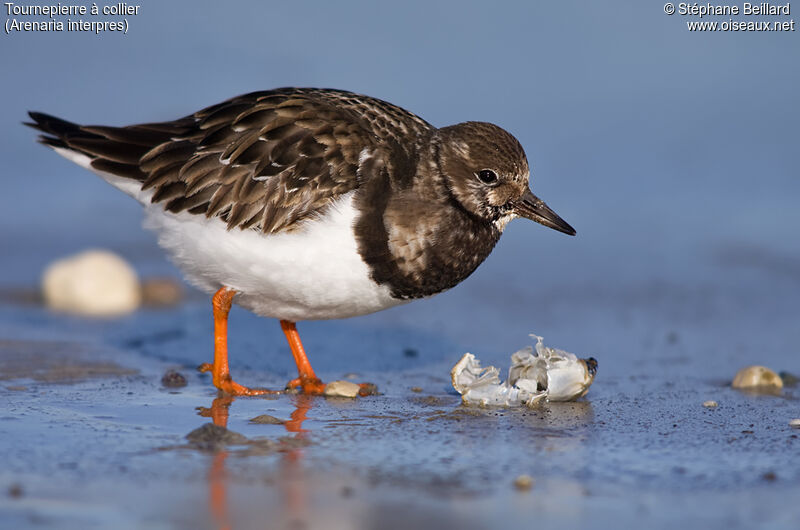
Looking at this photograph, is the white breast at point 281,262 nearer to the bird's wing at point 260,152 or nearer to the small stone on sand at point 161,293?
the bird's wing at point 260,152

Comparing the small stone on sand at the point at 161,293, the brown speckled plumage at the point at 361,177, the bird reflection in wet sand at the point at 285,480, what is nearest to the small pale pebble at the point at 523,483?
the bird reflection in wet sand at the point at 285,480

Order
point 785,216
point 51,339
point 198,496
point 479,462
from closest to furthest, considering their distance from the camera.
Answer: point 198,496
point 479,462
point 51,339
point 785,216

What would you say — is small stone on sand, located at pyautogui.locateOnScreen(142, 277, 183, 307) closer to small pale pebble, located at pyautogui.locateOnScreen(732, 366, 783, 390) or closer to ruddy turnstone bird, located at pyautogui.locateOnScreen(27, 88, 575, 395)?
ruddy turnstone bird, located at pyautogui.locateOnScreen(27, 88, 575, 395)

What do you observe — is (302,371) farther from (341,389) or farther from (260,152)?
(260,152)

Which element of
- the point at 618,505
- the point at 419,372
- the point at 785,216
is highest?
the point at 785,216

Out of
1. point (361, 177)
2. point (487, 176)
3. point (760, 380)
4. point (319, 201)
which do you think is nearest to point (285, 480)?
point (319, 201)

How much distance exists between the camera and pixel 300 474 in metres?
3.34

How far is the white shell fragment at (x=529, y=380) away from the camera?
15.2 ft

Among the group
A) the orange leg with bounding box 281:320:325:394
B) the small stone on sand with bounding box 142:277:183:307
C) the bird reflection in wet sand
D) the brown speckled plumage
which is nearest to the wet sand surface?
the bird reflection in wet sand

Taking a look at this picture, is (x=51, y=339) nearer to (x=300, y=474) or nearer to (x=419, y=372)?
(x=419, y=372)

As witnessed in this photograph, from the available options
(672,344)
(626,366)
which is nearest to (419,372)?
(626,366)

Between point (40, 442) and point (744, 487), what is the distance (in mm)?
2545

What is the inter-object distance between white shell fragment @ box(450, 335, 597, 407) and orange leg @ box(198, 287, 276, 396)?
991 mm

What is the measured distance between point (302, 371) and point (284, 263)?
2.59ft
